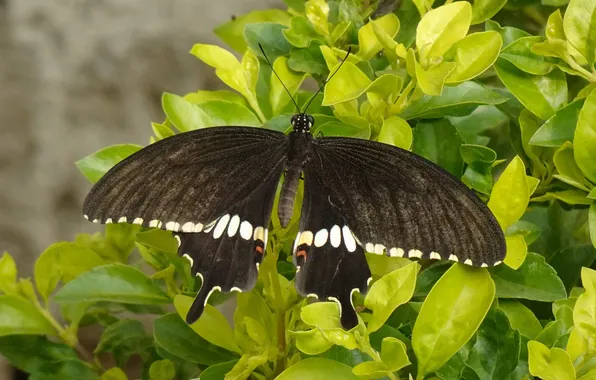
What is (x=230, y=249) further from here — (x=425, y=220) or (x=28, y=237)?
(x=28, y=237)

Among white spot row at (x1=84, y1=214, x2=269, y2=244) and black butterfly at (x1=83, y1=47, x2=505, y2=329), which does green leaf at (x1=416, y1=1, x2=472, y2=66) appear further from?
white spot row at (x1=84, y1=214, x2=269, y2=244)

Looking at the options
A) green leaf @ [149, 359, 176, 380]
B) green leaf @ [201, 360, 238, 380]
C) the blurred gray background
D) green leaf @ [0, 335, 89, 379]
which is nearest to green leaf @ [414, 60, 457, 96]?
green leaf @ [201, 360, 238, 380]

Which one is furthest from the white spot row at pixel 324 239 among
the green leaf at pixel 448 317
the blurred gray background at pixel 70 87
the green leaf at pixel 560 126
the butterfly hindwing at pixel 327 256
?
the blurred gray background at pixel 70 87

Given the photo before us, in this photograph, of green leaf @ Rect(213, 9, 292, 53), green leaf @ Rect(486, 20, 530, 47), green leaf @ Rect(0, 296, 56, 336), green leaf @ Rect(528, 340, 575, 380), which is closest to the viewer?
green leaf @ Rect(528, 340, 575, 380)

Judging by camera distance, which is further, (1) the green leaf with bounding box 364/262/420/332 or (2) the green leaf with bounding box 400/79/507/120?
(2) the green leaf with bounding box 400/79/507/120

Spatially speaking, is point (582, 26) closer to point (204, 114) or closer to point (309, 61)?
point (309, 61)

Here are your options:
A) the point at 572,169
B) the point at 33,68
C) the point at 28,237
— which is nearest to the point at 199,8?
the point at 33,68

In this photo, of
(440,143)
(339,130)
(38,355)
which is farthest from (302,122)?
(38,355)
